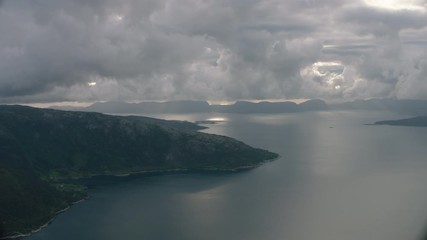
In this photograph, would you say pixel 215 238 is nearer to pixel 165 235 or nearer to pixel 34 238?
pixel 165 235

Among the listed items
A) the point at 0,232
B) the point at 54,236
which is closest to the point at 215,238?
the point at 54,236

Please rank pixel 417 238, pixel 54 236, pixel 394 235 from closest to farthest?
pixel 417 238
pixel 394 235
pixel 54 236

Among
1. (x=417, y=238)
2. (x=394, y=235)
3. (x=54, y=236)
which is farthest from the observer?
(x=54, y=236)

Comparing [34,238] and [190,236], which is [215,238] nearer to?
[190,236]

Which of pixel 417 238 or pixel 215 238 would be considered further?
pixel 215 238

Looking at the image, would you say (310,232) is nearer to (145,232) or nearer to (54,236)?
(145,232)

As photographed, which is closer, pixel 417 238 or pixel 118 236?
pixel 417 238

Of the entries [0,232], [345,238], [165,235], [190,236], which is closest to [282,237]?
[345,238]

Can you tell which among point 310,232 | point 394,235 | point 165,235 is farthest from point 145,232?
point 394,235
